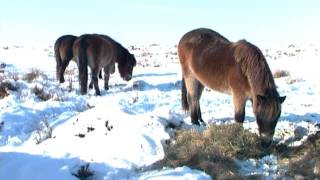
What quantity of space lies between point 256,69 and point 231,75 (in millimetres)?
768

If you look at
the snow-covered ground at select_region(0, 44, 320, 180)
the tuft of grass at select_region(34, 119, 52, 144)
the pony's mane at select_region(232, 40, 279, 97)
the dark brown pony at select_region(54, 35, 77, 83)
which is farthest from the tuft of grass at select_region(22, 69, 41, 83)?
the pony's mane at select_region(232, 40, 279, 97)

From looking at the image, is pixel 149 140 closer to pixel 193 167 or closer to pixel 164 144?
pixel 164 144

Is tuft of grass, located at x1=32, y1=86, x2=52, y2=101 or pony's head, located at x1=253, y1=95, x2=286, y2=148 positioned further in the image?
tuft of grass, located at x1=32, y1=86, x2=52, y2=101

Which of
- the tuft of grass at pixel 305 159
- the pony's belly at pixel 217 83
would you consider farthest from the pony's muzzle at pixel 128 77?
the tuft of grass at pixel 305 159

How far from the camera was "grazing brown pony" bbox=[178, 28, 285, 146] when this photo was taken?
870 centimetres

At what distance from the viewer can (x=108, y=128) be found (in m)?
9.13

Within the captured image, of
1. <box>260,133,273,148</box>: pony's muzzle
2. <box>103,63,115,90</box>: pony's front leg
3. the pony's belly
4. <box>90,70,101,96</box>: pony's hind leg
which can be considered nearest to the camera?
<box>260,133,273,148</box>: pony's muzzle

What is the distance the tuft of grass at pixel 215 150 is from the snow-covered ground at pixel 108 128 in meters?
0.19

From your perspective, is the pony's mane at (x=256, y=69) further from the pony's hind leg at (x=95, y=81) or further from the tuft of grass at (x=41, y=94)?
the pony's hind leg at (x=95, y=81)

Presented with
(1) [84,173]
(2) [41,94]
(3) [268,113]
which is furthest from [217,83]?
(2) [41,94]

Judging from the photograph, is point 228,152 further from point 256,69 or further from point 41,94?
point 41,94

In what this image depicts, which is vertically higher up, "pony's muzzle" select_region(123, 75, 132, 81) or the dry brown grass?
the dry brown grass

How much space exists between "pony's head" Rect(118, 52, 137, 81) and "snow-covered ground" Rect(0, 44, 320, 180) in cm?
283

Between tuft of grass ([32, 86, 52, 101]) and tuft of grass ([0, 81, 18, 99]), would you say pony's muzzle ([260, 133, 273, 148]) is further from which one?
tuft of grass ([0, 81, 18, 99])
